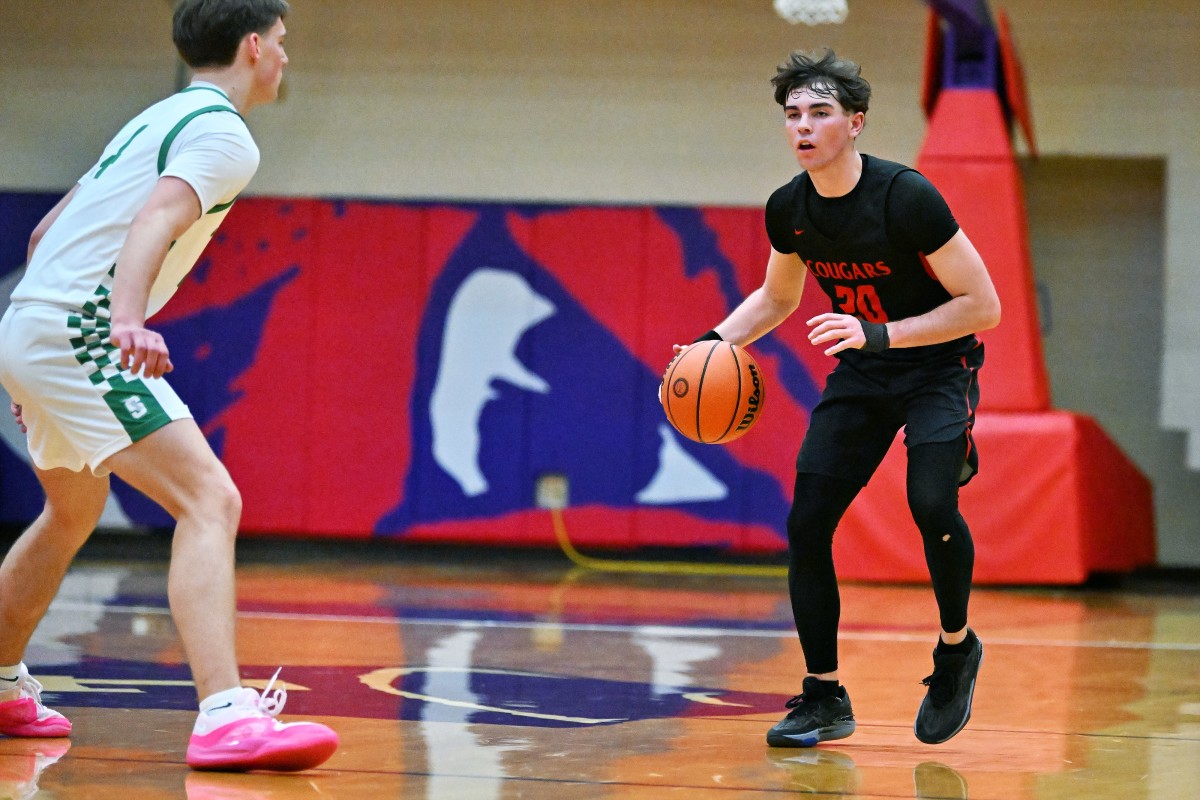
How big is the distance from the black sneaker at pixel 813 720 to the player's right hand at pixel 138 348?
5.90 feet

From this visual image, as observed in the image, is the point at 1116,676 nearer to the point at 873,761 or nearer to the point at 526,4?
the point at 873,761

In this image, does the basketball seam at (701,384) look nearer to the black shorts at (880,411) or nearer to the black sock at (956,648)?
the black shorts at (880,411)

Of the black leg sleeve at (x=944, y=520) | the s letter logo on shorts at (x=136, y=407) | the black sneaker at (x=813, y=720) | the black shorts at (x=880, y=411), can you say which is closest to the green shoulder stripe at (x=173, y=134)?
the s letter logo on shorts at (x=136, y=407)

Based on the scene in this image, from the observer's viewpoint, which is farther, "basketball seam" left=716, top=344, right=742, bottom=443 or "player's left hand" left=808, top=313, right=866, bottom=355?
"basketball seam" left=716, top=344, right=742, bottom=443

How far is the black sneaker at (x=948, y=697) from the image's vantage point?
3.62m

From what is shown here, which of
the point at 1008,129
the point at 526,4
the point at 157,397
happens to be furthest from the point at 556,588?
the point at 157,397

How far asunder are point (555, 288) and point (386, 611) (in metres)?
3.84

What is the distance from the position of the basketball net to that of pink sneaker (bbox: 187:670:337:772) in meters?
7.25

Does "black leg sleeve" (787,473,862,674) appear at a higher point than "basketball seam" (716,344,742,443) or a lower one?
lower

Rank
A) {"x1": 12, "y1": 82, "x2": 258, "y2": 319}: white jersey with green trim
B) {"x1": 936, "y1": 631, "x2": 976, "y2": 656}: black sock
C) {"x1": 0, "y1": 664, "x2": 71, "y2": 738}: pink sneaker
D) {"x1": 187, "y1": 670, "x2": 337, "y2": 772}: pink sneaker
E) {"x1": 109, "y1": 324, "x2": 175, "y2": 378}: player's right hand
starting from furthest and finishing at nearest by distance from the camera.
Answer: {"x1": 936, "y1": 631, "x2": 976, "y2": 656}: black sock < {"x1": 0, "y1": 664, "x2": 71, "y2": 738}: pink sneaker < {"x1": 12, "y1": 82, "x2": 258, "y2": 319}: white jersey with green trim < {"x1": 187, "y1": 670, "x2": 337, "y2": 772}: pink sneaker < {"x1": 109, "y1": 324, "x2": 175, "y2": 378}: player's right hand

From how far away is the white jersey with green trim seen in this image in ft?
10.6

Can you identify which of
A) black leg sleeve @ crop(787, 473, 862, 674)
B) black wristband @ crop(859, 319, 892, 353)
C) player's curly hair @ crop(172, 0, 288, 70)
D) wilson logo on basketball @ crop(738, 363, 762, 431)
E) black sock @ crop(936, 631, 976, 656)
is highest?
player's curly hair @ crop(172, 0, 288, 70)

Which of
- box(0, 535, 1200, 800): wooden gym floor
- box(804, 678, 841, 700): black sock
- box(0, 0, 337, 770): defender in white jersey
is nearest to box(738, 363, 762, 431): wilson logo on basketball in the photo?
box(804, 678, 841, 700): black sock

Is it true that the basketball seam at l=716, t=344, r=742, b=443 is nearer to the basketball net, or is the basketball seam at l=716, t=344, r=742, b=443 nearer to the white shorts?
the white shorts
